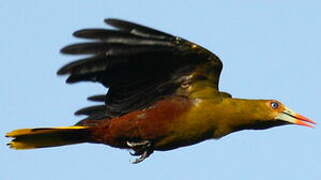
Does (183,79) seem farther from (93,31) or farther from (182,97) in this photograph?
(93,31)

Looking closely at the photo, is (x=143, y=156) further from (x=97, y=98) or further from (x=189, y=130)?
(x=97, y=98)

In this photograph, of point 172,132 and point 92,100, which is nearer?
point 172,132

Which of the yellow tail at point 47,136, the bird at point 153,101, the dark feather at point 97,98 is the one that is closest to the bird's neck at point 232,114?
the bird at point 153,101

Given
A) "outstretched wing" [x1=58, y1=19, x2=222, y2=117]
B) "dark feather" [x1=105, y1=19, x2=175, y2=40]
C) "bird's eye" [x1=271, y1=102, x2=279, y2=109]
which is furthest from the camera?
"bird's eye" [x1=271, y1=102, x2=279, y2=109]

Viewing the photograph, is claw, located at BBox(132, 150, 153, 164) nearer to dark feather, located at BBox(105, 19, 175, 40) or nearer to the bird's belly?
the bird's belly

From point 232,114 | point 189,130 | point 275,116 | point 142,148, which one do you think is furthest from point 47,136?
point 275,116

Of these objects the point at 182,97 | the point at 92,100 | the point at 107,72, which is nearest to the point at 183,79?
the point at 182,97

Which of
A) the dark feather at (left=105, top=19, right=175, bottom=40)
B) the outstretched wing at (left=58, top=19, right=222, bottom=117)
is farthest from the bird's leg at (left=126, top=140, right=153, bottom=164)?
the dark feather at (left=105, top=19, right=175, bottom=40)
